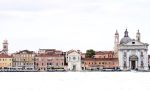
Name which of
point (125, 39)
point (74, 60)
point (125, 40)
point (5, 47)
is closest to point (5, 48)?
point (5, 47)

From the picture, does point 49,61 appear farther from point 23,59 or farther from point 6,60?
point 6,60

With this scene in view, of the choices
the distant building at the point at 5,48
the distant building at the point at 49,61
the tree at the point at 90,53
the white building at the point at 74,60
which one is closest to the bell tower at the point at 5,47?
the distant building at the point at 5,48

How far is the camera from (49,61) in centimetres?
10119

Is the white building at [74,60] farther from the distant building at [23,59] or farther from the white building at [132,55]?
the distant building at [23,59]

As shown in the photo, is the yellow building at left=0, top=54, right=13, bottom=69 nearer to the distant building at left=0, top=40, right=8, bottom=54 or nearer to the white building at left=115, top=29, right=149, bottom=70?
the distant building at left=0, top=40, right=8, bottom=54

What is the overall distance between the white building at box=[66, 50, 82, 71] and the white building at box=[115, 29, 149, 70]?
723 centimetres

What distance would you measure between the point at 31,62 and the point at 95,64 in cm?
1153

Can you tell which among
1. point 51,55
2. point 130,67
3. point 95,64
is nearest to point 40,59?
point 51,55

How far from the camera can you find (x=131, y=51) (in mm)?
93500

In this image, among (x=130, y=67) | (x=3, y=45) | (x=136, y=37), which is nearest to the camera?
(x=130, y=67)

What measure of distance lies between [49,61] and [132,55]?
15.6 m

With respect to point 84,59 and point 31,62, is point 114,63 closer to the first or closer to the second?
point 84,59

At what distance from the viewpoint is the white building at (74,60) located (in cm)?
9638

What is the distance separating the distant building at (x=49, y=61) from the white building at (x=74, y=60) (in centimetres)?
325
